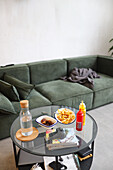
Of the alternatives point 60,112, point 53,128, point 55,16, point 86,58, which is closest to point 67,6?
point 55,16

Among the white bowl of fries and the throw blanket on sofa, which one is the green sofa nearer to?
the throw blanket on sofa

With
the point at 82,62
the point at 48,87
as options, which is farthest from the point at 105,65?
the point at 48,87

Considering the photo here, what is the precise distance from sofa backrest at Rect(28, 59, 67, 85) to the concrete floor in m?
1.00

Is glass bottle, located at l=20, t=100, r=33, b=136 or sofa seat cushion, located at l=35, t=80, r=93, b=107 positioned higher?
glass bottle, located at l=20, t=100, r=33, b=136

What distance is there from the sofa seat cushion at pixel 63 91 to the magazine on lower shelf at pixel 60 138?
→ 767 mm

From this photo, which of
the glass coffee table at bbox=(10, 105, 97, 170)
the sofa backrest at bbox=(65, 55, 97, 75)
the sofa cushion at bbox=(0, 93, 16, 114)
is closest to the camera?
the glass coffee table at bbox=(10, 105, 97, 170)

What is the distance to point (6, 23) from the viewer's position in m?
2.47

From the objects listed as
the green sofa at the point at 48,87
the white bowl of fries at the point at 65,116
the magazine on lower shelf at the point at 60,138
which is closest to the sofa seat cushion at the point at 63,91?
the green sofa at the point at 48,87

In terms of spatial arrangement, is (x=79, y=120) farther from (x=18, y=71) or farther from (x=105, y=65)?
(x=105, y=65)

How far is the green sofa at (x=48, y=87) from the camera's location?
192cm

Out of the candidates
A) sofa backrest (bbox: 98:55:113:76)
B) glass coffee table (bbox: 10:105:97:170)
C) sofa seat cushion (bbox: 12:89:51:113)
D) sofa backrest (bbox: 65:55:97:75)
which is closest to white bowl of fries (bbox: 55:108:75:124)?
glass coffee table (bbox: 10:105:97:170)

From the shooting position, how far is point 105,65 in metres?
3.15

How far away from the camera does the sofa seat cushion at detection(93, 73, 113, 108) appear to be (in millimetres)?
2563

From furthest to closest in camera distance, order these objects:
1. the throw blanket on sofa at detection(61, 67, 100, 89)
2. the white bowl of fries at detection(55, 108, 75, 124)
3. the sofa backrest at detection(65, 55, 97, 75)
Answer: the sofa backrest at detection(65, 55, 97, 75) → the throw blanket on sofa at detection(61, 67, 100, 89) → the white bowl of fries at detection(55, 108, 75, 124)
